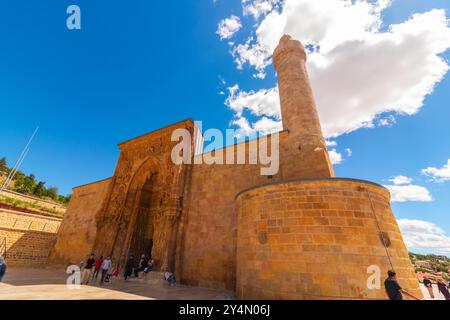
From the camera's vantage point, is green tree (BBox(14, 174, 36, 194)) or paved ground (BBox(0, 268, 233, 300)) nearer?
paved ground (BBox(0, 268, 233, 300))

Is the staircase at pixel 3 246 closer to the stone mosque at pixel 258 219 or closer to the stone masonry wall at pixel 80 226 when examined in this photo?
the stone masonry wall at pixel 80 226

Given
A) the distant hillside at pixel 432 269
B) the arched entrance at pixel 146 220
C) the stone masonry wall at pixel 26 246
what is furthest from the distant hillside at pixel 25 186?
the distant hillside at pixel 432 269

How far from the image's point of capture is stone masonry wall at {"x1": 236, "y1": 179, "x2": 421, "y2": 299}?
4.47 metres

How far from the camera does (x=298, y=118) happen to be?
367 inches

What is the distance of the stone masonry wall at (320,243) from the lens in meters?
4.47

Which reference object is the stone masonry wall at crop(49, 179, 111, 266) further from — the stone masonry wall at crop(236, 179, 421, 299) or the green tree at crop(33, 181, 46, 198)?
the green tree at crop(33, 181, 46, 198)

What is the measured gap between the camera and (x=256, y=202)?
620 centimetres

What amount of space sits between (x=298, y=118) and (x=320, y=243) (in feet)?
20.0

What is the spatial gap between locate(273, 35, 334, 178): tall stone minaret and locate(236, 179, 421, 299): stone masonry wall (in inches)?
96.1

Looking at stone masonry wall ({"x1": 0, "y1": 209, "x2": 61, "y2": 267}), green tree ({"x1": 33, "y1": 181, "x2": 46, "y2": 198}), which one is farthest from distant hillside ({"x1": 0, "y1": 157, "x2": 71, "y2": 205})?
stone masonry wall ({"x1": 0, "y1": 209, "x2": 61, "y2": 267})

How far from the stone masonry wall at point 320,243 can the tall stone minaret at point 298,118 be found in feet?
8.01

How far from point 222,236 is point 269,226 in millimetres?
3573
